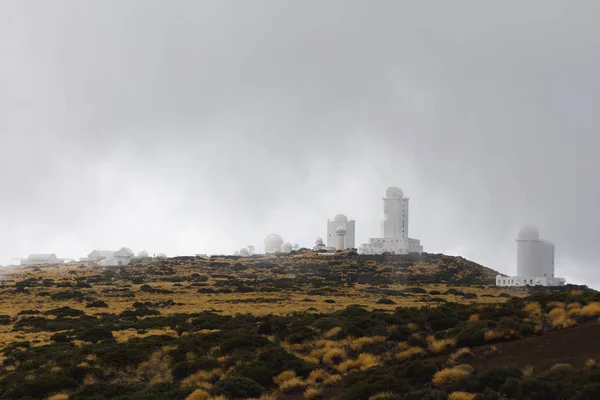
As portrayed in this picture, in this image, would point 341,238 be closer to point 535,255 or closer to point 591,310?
point 535,255

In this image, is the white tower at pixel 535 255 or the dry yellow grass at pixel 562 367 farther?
the white tower at pixel 535 255

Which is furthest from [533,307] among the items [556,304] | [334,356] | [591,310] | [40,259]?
[40,259]

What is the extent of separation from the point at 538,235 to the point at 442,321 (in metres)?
51.0

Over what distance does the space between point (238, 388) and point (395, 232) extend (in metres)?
79.7

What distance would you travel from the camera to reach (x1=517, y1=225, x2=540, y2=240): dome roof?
68625 mm

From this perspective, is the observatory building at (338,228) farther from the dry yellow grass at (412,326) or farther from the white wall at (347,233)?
the dry yellow grass at (412,326)

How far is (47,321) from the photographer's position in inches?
1335

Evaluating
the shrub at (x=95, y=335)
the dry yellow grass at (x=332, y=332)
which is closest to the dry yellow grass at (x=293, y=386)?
the dry yellow grass at (x=332, y=332)

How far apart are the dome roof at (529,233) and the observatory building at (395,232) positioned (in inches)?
1003

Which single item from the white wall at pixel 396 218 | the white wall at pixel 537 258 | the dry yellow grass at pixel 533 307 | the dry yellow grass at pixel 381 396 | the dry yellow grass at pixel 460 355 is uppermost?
the white wall at pixel 396 218

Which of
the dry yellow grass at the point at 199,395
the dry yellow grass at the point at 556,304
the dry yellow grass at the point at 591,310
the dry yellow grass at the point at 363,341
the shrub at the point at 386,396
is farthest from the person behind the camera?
the dry yellow grass at the point at 556,304

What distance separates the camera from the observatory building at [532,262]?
67.3 meters

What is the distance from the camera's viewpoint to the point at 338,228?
106m

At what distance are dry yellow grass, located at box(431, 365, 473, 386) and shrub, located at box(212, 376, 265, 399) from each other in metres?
4.84
